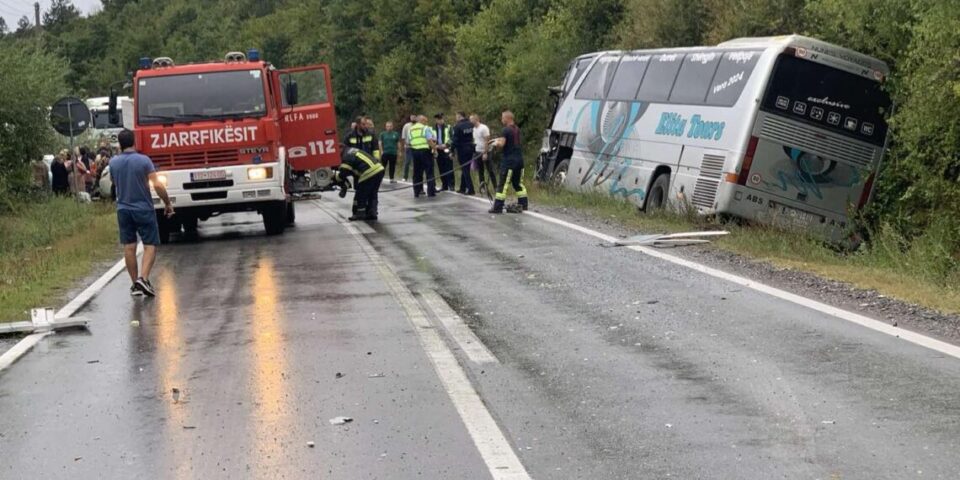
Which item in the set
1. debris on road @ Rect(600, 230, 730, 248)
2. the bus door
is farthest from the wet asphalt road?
the bus door

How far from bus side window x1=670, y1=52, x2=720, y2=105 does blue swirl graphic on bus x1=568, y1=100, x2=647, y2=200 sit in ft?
4.33

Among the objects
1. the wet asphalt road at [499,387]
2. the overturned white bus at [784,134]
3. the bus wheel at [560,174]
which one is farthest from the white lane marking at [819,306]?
the bus wheel at [560,174]

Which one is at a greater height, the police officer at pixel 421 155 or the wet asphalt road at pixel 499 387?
the wet asphalt road at pixel 499 387

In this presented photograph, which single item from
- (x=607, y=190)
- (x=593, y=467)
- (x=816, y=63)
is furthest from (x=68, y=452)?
(x=607, y=190)

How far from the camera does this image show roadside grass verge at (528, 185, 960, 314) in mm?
11594

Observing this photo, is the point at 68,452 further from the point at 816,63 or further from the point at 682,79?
the point at 682,79

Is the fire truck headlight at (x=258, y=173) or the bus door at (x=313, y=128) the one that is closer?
the fire truck headlight at (x=258, y=173)

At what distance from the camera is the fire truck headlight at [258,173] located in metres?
18.8

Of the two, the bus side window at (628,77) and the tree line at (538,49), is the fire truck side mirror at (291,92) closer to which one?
the bus side window at (628,77)

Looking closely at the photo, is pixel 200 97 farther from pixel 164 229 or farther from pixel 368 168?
pixel 368 168

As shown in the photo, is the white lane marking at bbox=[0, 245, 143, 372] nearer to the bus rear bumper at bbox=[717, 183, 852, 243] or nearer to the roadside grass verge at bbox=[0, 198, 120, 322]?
the roadside grass verge at bbox=[0, 198, 120, 322]

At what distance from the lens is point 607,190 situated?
24.0 meters

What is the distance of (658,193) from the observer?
70.4 feet

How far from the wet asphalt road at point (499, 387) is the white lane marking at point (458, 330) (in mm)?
112
